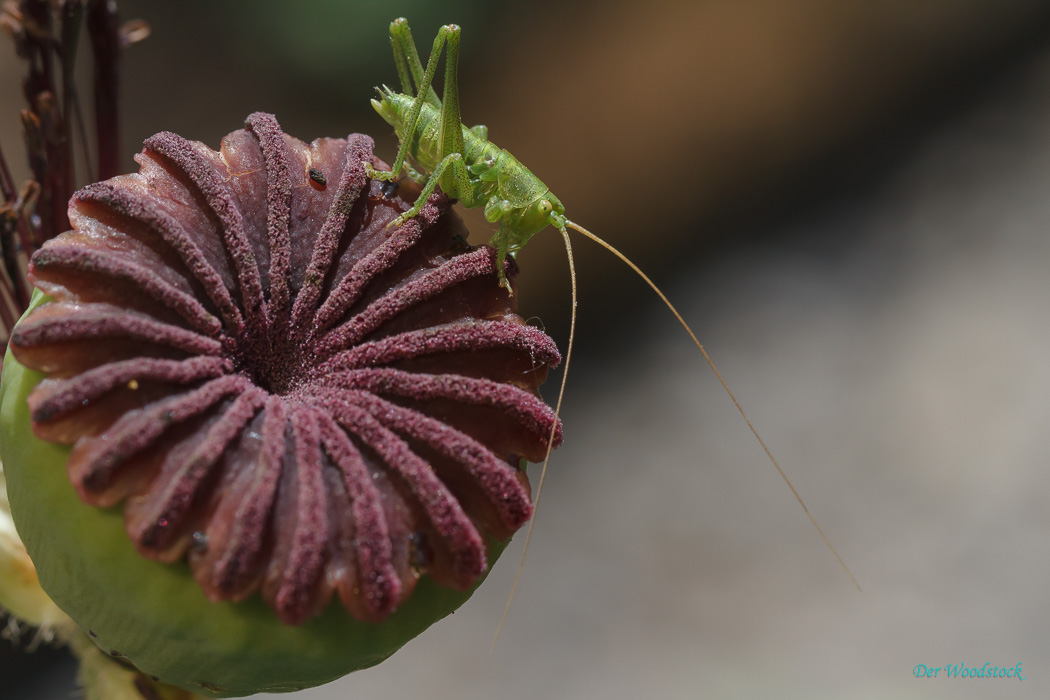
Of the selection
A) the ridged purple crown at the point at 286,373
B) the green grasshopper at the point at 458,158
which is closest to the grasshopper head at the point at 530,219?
the green grasshopper at the point at 458,158

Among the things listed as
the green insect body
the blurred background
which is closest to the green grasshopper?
the green insect body

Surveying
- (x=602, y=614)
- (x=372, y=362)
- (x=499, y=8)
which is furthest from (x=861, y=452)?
(x=372, y=362)

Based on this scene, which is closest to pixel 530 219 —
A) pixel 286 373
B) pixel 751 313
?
pixel 286 373

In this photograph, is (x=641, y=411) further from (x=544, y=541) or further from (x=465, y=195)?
(x=465, y=195)

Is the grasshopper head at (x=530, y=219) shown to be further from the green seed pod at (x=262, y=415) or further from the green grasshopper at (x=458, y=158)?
the green seed pod at (x=262, y=415)

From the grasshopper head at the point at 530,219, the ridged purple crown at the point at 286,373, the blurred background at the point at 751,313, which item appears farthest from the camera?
the blurred background at the point at 751,313

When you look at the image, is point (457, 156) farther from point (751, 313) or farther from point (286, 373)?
point (751, 313)
